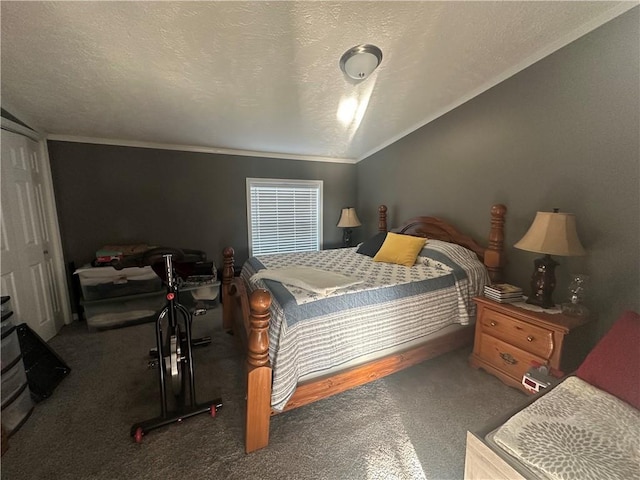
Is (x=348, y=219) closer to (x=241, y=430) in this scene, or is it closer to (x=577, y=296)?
(x=577, y=296)

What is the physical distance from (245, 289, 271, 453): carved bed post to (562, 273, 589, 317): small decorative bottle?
6.87ft

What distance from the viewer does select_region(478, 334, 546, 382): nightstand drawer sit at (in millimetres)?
1868

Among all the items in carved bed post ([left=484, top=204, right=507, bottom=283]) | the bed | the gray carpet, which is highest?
carved bed post ([left=484, top=204, right=507, bottom=283])

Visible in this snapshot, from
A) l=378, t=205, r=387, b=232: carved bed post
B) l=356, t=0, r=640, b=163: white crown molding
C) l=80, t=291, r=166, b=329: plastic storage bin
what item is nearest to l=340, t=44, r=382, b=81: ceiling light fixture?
l=356, t=0, r=640, b=163: white crown molding

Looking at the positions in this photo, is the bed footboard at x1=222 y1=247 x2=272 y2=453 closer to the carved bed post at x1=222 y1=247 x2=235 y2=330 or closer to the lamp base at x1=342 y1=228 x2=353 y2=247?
the carved bed post at x1=222 y1=247 x2=235 y2=330

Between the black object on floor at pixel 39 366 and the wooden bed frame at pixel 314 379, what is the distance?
130cm

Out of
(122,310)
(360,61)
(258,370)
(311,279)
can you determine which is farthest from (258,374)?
(122,310)

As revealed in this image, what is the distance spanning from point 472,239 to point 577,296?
1.01 metres

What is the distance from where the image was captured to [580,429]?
992mm

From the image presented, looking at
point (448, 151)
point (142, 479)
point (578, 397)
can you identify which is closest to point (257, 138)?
point (448, 151)

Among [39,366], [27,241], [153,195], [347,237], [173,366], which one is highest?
[153,195]

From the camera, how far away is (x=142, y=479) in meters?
1.30

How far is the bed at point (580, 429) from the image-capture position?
862 mm

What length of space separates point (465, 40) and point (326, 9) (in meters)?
1.07
